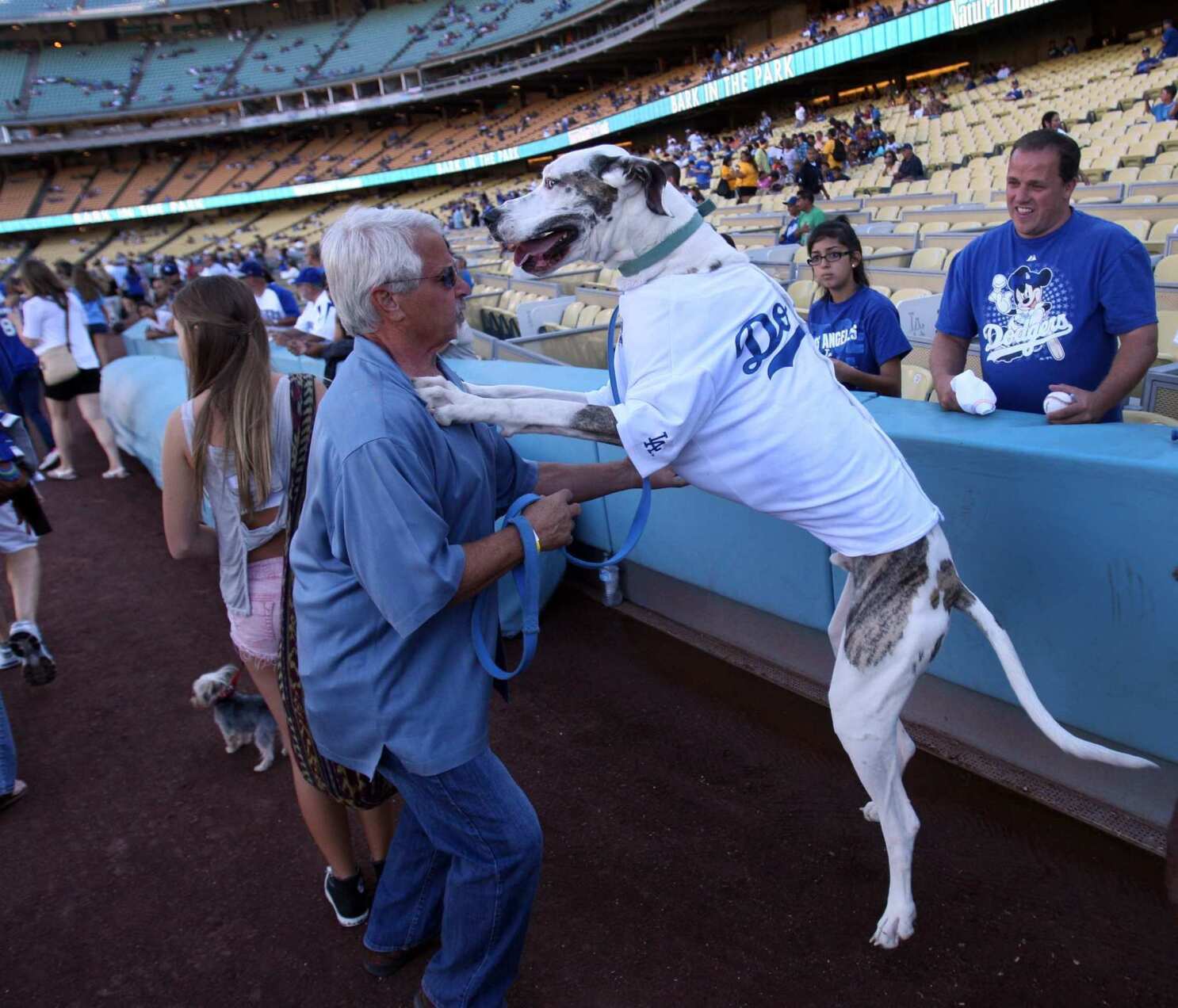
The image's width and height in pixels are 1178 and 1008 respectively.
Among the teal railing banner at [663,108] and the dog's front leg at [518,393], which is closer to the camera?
the dog's front leg at [518,393]

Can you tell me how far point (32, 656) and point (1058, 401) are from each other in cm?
470

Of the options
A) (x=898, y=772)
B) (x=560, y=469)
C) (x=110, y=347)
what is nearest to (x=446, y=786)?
(x=560, y=469)

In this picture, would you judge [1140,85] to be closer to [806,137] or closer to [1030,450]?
[806,137]

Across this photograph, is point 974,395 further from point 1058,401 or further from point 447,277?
point 447,277

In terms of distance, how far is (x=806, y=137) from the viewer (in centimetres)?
2145

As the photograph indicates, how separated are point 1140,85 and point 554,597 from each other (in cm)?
1948

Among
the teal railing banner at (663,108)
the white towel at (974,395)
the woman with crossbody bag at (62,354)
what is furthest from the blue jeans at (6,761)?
the teal railing banner at (663,108)

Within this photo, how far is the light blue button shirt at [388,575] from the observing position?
1.59 m

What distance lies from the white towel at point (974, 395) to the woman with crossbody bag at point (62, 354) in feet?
24.3

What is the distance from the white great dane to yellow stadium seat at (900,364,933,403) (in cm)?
228

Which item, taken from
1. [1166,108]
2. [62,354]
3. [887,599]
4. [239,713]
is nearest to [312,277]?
[62,354]

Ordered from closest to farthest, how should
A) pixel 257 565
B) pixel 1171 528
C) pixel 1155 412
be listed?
pixel 1171 528, pixel 257 565, pixel 1155 412

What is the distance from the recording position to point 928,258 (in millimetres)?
7559

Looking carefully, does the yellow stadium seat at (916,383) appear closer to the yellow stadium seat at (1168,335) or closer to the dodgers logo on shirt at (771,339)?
the yellow stadium seat at (1168,335)
